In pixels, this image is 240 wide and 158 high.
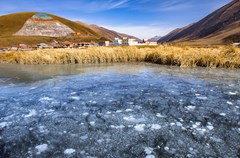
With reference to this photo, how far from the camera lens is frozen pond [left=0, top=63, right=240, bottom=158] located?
307cm

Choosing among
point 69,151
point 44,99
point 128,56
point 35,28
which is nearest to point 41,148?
point 69,151

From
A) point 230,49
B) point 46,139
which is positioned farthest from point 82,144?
point 230,49

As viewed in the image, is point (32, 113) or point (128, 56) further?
point (128, 56)

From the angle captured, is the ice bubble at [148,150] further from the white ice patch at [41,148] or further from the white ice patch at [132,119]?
the white ice patch at [41,148]

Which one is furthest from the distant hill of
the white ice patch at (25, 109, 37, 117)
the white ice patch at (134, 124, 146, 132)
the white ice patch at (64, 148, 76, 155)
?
the white ice patch at (64, 148, 76, 155)

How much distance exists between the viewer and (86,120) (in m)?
4.23

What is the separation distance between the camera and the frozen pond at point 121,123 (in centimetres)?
307

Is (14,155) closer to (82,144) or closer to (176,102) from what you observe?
(82,144)

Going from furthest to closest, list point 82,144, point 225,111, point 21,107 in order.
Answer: point 21,107
point 225,111
point 82,144

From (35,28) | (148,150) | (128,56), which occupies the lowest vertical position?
(148,150)

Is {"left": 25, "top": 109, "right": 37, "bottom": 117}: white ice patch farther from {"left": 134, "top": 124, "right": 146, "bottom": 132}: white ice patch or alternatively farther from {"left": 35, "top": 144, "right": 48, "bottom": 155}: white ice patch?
{"left": 134, "top": 124, "right": 146, "bottom": 132}: white ice patch

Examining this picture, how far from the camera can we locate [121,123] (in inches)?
161

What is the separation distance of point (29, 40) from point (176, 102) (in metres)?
94.7

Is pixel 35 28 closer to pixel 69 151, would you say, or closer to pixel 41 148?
pixel 41 148
